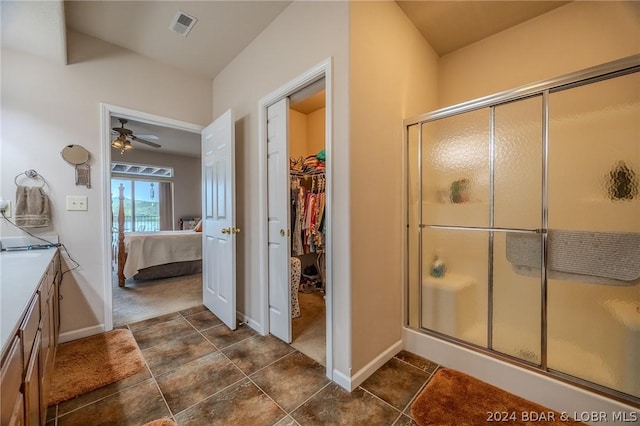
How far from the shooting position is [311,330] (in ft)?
7.77

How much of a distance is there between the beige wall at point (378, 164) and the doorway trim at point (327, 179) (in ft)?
0.51

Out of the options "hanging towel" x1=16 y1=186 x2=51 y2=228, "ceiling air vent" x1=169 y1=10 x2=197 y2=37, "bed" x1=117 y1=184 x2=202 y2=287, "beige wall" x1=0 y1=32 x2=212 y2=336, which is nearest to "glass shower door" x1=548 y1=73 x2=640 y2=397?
"ceiling air vent" x1=169 y1=10 x2=197 y2=37

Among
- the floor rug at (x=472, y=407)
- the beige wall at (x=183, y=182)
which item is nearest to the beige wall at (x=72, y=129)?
A: the floor rug at (x=472, y=407)

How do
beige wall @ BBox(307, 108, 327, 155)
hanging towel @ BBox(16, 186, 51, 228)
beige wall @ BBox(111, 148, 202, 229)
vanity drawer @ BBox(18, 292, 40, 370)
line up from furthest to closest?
beige wall @ BBox(111, 148, 202, 229)
beige wall @ BBox(307, 108, 327, 155)
hanging towel @ BBox(16, 186, 51, 228)
vanity drawer @ BBox(18, 292, 40, 370)

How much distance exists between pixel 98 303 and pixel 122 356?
0.67 metres

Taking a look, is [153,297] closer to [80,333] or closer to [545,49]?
[80,333]

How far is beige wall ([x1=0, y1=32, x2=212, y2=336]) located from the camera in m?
2.02

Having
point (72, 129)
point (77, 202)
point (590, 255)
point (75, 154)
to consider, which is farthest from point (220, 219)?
→ point (590, 255)

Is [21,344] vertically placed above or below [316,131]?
below

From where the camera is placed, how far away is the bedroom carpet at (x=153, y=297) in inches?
109

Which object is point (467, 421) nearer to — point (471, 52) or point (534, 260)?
point (534, 260)

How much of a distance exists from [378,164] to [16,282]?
6.50 feet

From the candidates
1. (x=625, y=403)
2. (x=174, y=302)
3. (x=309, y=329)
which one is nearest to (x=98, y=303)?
(x=174, y=302)

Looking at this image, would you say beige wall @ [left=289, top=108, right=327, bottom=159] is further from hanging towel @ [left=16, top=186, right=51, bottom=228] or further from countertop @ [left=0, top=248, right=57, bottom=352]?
countertop @ [left=0, top=248, right=57, bottom=352]
